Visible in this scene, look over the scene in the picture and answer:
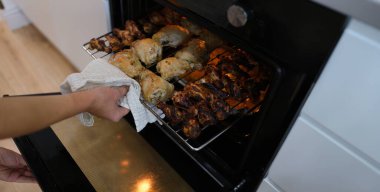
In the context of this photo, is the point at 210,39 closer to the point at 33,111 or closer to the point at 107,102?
the point at 107,102

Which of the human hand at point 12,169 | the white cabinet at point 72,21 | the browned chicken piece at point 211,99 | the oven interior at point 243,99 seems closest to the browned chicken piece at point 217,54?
the oven interior at point 243,99

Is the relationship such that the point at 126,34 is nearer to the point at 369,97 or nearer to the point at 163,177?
the point at 163,177

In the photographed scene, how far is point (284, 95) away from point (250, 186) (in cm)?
32

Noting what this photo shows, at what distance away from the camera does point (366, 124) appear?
0.46 meters

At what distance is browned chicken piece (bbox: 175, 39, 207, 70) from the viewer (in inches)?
31.7

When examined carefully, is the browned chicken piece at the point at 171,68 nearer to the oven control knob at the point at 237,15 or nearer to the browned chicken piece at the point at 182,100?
the browned chicken piece at the point at 182,100

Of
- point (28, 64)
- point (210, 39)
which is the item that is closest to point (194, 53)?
point (210, 39)

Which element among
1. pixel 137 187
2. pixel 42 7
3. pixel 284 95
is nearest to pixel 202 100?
pixel 284 95

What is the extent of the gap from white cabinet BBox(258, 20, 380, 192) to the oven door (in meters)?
0.33

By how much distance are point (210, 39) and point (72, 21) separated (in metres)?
0.70

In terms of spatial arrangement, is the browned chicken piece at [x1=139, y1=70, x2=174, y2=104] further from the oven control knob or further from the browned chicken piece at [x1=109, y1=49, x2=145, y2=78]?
the oven control knob

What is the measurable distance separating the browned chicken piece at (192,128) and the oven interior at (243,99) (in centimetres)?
2

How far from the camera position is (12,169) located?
38.5 inches

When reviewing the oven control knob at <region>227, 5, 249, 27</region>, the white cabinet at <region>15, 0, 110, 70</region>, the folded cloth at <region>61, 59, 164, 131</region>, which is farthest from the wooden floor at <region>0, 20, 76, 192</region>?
the oven control knob at <region>227, 5, 249, 27</region>
